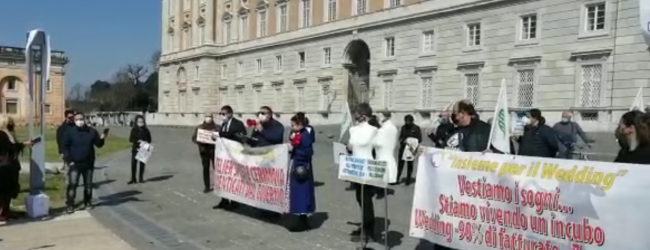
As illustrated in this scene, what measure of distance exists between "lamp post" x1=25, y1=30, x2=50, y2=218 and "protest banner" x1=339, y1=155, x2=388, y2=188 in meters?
5.56

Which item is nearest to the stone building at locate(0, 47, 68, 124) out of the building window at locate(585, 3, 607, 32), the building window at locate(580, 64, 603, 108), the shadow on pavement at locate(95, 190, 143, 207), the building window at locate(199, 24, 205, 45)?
the building window at locate(199, 24, 205, 45)

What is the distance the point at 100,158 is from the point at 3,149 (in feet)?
48.1

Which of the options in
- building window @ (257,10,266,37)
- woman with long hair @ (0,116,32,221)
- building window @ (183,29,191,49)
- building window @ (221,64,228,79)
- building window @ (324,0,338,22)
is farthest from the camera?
building window @ (183,29,191,49)

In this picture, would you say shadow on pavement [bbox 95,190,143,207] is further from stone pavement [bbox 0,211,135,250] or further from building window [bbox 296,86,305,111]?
building window [bbox 296,86,305,111]

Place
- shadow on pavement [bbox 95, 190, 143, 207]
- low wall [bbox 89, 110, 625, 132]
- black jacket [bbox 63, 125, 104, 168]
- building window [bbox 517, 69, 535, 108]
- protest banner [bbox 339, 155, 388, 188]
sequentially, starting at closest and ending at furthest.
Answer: protest banner [bbox 339, 155, 388, 188] → black jacket [bbox 63, 125, 104, 168] → shadow on pavement [bbox 95, 190, 143, 207] → low wall [bbox 89, 110, 625, 132] → building window [bbox 517, 69, 535, 108]

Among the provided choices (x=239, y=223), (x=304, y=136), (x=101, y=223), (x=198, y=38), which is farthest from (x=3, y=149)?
(x=198, y=38)

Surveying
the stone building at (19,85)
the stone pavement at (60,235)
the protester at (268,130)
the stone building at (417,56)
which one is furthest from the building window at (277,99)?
the stone pavement at (60,235)

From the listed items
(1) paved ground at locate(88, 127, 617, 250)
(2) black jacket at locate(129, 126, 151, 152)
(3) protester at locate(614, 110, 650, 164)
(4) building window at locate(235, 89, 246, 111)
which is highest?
(4) building window at locate(235, 89, 246, 111)

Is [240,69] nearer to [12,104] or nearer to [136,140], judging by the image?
[12,104]

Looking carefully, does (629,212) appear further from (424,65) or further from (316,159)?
(424,65)

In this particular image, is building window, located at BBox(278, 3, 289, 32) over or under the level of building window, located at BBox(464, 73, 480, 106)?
over

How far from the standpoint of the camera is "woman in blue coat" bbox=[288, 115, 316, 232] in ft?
30.0

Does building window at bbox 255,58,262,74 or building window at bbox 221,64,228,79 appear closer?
building window at bbox 255,58,262,74

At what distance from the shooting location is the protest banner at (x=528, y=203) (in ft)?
16.0
